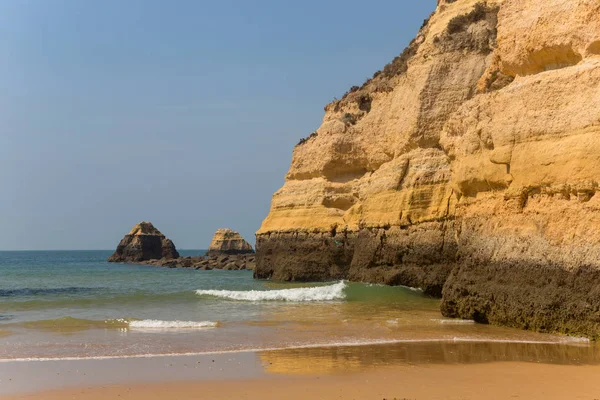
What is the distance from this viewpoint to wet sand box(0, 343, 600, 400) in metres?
9.14

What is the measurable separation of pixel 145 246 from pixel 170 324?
7292 centimetres

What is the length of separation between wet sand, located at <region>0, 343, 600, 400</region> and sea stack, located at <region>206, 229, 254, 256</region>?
7549cm

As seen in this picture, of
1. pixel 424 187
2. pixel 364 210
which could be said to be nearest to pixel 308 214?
pixel 364 210

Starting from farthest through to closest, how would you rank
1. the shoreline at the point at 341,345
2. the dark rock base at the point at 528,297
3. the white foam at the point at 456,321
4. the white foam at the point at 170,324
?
the white foam at the point at 170,324 < the white foam at the point at 456,321 < the dark rock base at the point at 528,297 < the shoreline at the point at 341,345

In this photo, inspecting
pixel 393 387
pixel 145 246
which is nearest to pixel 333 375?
pixel 393 387

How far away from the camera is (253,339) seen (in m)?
14.6

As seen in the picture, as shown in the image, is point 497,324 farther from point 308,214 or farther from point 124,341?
point 308,214

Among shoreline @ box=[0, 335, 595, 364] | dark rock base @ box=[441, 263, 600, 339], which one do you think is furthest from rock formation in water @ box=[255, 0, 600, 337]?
shoreline @ box=[0, 335, 595, 364]

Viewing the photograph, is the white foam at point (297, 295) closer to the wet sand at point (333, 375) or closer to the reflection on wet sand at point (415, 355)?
the reflection on wet sand at point (415, 355)

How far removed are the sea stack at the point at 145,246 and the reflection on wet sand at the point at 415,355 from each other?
75.9 meters

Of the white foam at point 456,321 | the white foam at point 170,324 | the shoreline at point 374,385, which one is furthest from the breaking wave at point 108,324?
the shoreline at point 374,385

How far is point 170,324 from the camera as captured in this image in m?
17.5

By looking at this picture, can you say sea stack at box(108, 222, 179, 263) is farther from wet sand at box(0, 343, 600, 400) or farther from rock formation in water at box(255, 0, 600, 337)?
wet sand at box(0, 343, 600, 400)

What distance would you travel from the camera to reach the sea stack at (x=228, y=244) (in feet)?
288
